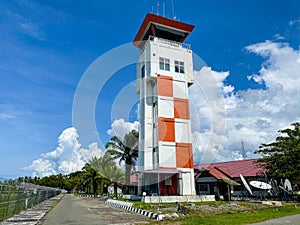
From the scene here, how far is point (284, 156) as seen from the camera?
2217 centimetres

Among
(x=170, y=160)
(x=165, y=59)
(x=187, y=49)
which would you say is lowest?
(x=170, y=160)

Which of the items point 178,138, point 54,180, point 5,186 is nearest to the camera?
point 5,186

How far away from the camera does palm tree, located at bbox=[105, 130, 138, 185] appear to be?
30.6 meters

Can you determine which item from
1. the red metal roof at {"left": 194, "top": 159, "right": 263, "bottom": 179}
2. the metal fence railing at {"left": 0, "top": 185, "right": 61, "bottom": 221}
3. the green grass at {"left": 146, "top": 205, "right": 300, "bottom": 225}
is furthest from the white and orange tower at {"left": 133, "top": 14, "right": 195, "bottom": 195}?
the metal fence railing at {"left": 0, "top": 185, "right": 61, "bottom": 221}

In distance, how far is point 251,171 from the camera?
28.0m

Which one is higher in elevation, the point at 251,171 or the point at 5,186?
the point at 251,171

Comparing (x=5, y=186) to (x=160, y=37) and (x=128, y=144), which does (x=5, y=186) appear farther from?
(x=160, y=37)

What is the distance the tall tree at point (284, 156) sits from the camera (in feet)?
70.7

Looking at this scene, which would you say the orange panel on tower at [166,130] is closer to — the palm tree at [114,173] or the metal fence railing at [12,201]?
the metal fence railing at [12,201]

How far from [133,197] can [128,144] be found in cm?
836

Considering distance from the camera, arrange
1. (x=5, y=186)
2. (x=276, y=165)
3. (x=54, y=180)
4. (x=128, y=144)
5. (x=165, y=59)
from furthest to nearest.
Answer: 1. (x=54, y=180)
2. (x=128, y=144)
3. (x=165, y=59)
4. (x=276, y=165)
5. (x=5, y=186)

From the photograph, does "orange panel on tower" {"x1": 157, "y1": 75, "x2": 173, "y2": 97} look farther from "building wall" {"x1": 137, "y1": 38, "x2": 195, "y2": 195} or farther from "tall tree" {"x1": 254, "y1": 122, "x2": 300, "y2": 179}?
"tall tree" {"x1": 254, "y1": 122, "x2": 300, "y2": 179}

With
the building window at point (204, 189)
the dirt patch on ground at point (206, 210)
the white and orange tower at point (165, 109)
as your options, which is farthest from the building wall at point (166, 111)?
the dirt patch on ground at point (206, 210)

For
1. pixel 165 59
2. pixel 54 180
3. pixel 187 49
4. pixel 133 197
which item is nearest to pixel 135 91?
pixel 165 59
